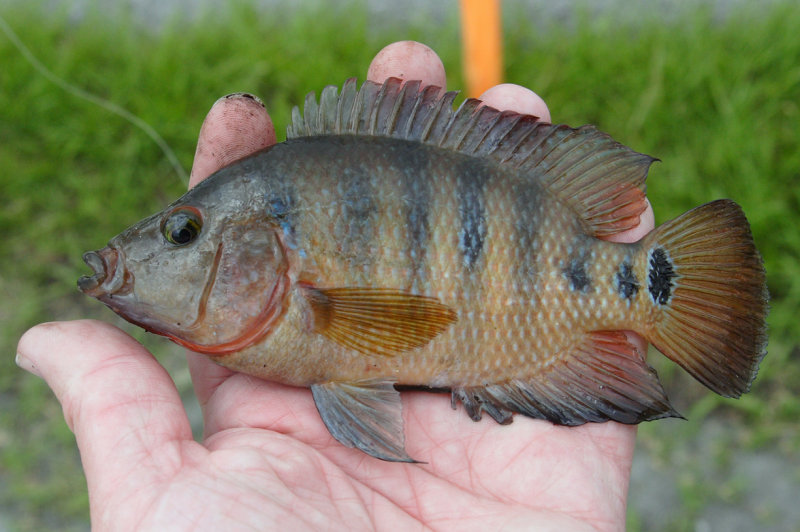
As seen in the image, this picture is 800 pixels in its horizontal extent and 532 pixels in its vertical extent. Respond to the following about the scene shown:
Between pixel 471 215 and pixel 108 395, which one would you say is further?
pixel 471 215

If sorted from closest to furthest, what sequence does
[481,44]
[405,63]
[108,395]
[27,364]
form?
[108,395]
[27,364]
[405,63]
[481,44]

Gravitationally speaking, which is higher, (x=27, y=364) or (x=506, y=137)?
(x=506, y=137)

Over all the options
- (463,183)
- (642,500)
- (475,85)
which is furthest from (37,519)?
(475,85)

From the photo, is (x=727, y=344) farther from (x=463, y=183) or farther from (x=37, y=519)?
(x=37, y=519)

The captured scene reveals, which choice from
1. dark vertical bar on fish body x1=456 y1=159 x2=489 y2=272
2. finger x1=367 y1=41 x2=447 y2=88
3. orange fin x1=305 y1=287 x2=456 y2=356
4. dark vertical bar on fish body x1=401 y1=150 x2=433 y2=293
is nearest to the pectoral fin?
orange fin x1=305 y1=287 x2=456 y2=356

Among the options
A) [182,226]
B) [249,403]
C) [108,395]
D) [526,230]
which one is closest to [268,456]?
[249,403]

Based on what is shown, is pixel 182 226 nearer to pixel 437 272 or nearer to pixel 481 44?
pixel 437 272
